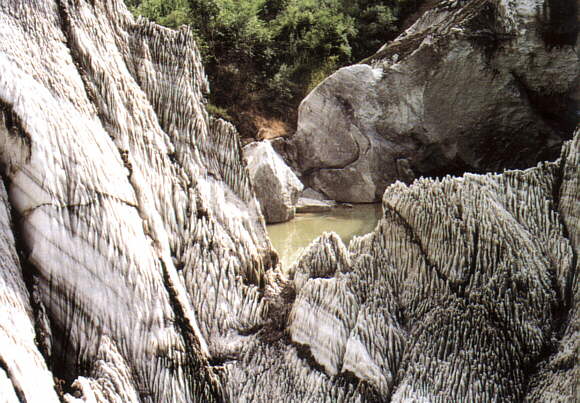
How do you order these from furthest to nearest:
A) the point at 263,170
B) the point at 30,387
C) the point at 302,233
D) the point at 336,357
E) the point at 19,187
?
the point at 263,170, the point at 302,233, the point at 336,357, the point at 19,187, the point at 30,387

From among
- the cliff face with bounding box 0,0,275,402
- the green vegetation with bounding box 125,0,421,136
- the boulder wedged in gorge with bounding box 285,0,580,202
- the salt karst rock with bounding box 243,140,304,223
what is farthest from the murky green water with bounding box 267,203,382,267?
the green vegetation with bounding box 125,0,421,136

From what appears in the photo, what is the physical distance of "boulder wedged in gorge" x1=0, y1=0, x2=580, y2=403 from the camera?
1662mm

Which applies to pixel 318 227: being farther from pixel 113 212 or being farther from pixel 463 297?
pixel 113 212

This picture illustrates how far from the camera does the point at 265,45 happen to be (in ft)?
35.8

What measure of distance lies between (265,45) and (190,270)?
9.60 m

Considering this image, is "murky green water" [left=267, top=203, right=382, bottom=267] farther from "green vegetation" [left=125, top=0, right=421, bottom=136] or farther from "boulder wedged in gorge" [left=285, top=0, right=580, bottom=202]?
"green vegetation" [left=125, top=0, right=421, bottom=136]

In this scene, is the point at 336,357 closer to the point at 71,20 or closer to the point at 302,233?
the point at 71,20

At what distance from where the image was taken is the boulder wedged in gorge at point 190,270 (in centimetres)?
166

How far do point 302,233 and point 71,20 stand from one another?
477 cm

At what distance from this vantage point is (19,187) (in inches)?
66.0

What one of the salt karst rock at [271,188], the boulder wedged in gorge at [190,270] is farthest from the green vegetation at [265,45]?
the boulder wedged in gorge at [190,270]

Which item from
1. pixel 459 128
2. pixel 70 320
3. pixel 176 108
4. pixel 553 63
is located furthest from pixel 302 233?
pixel 70 320

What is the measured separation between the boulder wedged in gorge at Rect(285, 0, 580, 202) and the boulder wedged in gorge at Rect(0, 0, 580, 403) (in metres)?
4.92

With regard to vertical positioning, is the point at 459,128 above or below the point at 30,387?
above
